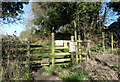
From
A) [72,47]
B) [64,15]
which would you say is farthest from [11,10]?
[64,15]

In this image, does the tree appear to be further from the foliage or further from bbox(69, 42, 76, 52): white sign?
the foliage

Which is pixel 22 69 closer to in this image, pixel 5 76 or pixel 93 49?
pixel 5 76

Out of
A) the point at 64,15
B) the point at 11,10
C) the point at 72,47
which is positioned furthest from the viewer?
the point at 64,15

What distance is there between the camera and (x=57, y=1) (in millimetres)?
7480

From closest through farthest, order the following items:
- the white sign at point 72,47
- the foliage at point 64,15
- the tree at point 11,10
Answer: the tree at point 11,10 → the white sign at point 72,47 → the foliage at point 64,15

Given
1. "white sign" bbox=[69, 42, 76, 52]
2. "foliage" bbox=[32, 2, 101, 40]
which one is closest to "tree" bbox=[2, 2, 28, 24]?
"white sign" bbox=[69, 42, 76, 52]

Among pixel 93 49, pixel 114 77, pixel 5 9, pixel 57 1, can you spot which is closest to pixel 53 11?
pixel 57 1

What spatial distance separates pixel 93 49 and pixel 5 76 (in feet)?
17.6

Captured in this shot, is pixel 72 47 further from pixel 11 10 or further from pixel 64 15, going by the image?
pixel 64 15

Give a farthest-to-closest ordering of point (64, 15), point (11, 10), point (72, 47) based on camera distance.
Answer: point (64, 15), point (72, 47), point (11, 10)

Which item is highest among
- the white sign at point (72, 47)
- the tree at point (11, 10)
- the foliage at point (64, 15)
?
the foliage at point (64, 15)

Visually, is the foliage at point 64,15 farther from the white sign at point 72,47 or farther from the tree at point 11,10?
the tree at point 11,10

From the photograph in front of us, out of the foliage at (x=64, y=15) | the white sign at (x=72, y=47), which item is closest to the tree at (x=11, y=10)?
the white sign at (x=72, y=47)

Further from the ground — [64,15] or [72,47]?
[64,15]
